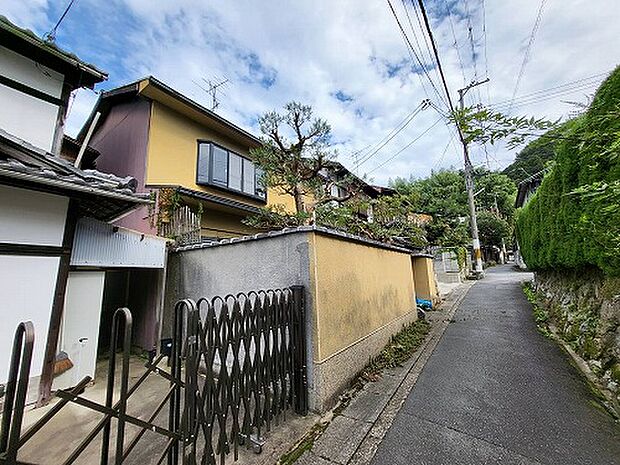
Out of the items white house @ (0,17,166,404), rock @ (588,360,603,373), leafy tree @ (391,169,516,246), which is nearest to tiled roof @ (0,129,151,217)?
white house @ (0,17,166,404)

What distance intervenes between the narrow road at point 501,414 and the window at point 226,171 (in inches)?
251

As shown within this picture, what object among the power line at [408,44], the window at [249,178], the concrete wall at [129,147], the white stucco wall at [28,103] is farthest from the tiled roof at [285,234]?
the window at [249,178]

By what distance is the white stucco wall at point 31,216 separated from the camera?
3679mm

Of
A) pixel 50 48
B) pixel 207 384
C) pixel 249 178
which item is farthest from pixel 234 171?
pixel 207 384

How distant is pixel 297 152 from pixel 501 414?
19.2 ft

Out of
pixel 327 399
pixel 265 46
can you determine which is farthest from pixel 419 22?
pixel 327 399

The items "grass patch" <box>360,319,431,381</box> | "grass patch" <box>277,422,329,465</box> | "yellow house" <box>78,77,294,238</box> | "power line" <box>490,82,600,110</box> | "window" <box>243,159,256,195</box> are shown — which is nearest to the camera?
"power line" <box>490,82,600,110</box>

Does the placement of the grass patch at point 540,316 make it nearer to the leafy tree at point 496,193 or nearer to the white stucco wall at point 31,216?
the white stucco wall at point 31,216

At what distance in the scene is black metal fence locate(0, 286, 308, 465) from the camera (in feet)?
4.75

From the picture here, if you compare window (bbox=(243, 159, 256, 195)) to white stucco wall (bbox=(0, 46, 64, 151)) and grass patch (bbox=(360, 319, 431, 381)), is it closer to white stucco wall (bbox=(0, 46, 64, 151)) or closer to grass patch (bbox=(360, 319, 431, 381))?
white stucco wall (bbox=(0, 46, 64, 151))

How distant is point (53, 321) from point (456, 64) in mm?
11749

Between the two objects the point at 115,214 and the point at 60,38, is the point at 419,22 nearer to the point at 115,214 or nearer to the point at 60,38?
the point at 115,214

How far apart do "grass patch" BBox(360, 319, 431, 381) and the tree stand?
130 inches

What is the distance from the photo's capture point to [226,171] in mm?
9406
